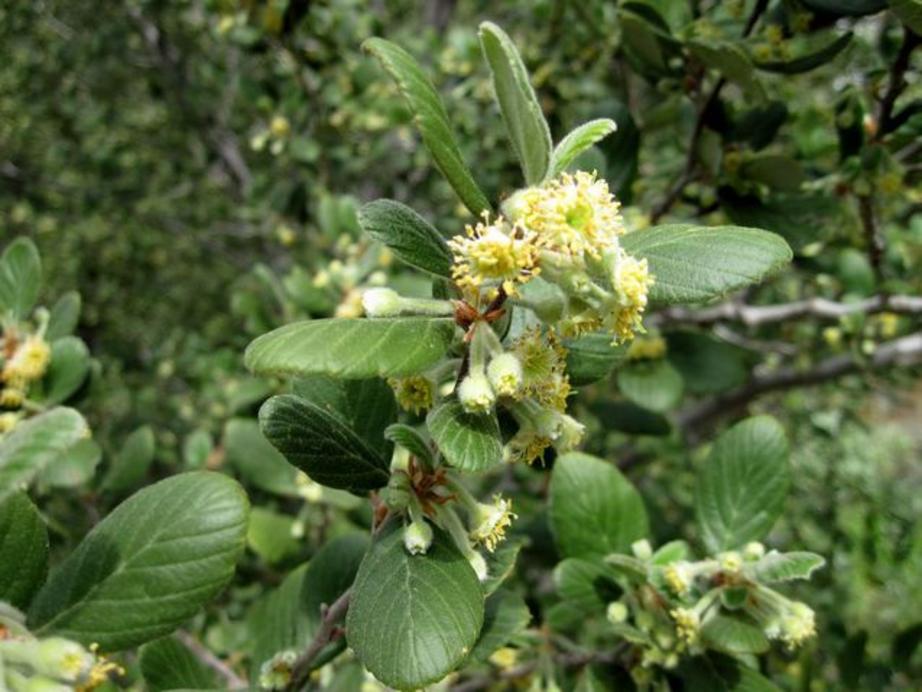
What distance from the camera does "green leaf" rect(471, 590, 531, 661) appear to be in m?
1.12

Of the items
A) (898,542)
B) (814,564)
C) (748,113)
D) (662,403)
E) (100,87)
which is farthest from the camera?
(100,87)

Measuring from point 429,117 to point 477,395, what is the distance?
31 centimetres

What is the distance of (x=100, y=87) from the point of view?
499 cm

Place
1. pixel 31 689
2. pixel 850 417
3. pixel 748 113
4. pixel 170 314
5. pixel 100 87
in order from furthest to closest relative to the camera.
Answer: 1. pixel 170 314
2. pixel 100 87
3. pixel 850 417
4. pixel 748 113
5. pixel 31 689

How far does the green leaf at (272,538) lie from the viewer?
6.91 ft

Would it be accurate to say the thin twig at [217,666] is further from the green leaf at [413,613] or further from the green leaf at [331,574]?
the green leaf at [413,613]

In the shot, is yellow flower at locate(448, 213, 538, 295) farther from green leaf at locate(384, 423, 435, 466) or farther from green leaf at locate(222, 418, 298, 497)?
green leaf at locate(222, 418, 298, 497)

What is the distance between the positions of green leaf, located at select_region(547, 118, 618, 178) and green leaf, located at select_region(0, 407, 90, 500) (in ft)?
2.00

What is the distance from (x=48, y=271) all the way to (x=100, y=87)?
127 cm

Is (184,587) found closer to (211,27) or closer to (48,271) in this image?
(211,27)

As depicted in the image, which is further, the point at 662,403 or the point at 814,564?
the point at 662,403

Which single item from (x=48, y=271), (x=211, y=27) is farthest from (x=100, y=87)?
(x=211, y=27)

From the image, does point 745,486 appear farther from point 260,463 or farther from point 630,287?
point 260,463

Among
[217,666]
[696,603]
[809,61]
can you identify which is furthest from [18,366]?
[809,61]
